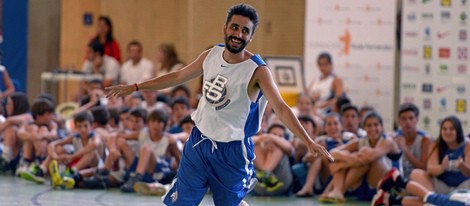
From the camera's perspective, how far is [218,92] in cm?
663

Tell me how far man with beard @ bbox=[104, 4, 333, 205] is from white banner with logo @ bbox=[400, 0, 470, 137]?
810 centimetres

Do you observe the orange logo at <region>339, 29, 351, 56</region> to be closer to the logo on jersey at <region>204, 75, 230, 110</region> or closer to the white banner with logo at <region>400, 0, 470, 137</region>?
the white banner with logo at <region>400, 0, 470, 137</region>

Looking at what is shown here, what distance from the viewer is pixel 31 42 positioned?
18531 mm

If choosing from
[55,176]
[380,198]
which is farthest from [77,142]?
[380,198]

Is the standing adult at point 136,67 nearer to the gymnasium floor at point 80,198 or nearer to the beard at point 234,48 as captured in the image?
the gymnasium floor at point 80,198

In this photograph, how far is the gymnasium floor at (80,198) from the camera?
9.82m

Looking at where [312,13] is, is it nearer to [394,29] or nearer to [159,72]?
[394,29]

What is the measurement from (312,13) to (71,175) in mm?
5177

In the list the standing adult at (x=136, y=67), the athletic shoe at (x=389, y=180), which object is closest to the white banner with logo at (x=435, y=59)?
the standing adult at (x=136, y=67)

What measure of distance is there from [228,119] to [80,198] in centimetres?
393

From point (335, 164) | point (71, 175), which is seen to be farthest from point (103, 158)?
point (335, 164)

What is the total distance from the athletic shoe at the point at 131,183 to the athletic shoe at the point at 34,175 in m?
1.08

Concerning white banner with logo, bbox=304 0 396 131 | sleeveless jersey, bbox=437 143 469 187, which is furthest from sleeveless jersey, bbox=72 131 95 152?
white banner with logo, bbox=304 0 396 131

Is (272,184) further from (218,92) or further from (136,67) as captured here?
(136,67)
